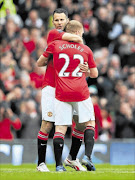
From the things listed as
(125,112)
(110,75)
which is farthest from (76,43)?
(110,75)

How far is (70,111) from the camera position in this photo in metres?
8.25

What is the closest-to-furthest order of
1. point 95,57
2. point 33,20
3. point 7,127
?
point 7,127 → point 33,20 → point 95,57

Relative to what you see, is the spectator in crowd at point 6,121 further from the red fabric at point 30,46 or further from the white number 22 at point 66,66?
the white number 22 at point 66,66

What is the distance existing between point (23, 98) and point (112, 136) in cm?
287

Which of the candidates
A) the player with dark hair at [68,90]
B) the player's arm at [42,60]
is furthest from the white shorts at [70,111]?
the player's arm at [42,60]

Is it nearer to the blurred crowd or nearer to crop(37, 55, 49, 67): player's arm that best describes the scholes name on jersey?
crop(37, 55, 49, 67): player's arm

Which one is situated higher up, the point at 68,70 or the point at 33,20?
the point at 33,20

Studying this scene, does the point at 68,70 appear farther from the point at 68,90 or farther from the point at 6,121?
the point at 6,121

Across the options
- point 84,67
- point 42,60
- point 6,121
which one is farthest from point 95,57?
point 84,67

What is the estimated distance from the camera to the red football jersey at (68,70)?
816cm

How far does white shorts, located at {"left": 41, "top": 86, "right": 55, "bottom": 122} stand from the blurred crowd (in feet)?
15.6

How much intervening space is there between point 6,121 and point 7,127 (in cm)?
15

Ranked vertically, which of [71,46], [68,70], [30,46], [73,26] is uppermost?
[73,26]

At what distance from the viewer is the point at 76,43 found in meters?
8.25
